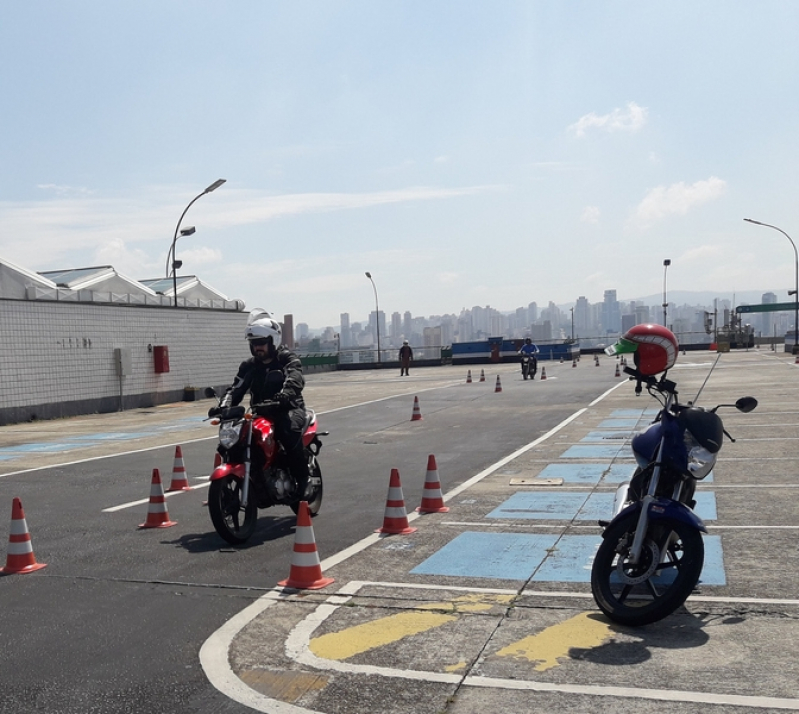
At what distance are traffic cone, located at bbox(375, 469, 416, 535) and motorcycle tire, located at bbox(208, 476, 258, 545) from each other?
1.27 metres

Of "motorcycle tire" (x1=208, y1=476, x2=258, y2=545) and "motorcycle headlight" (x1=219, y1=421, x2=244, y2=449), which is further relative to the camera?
"motorcycle headlight" (x1=219, y1=421, x2=244, y2=449)

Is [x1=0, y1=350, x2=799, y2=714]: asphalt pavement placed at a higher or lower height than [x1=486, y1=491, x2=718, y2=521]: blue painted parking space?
higher

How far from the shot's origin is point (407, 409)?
2383 cm

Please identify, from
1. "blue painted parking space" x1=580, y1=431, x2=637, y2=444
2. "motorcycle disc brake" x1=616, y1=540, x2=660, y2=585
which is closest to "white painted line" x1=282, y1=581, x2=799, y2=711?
"motorcycle disc brake" x1=616, y1=540, x2=660, y2=585

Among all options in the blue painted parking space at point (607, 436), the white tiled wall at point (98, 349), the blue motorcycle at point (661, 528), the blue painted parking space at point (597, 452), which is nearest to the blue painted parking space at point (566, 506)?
the blue motorcycle at point (661, 528)

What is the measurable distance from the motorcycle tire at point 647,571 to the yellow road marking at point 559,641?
0.14 meters

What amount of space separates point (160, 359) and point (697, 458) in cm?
2716

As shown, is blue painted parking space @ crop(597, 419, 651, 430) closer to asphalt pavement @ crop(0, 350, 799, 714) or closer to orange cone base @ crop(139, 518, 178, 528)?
asphalt pavement @ crop(0, 350, 799, 714)

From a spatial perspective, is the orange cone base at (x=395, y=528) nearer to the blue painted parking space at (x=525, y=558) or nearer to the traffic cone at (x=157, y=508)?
the blue painted parking space at (x=525, y=558)

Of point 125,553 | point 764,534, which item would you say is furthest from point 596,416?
point 125,553

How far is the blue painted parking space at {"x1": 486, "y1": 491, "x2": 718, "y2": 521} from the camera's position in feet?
29.1

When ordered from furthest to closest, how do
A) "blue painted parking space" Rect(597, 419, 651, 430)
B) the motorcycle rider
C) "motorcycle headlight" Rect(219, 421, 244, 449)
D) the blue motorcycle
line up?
"blue painted parking space" Rect(597, 419, 651, 430)
the motorcycle rider
"motorcycle headlight" Rect(219, 421, 244, 449)
the blue motorcycle

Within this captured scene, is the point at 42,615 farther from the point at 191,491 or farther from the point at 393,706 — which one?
the point at 191,491

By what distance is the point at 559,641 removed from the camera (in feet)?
16.9
